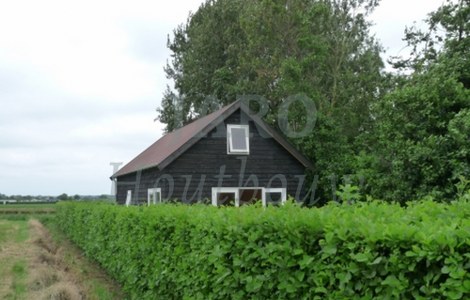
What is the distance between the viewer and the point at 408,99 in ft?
52.0

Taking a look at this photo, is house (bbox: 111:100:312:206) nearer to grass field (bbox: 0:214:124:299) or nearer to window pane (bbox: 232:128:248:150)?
window pane (bbox: 232:128:248:150)

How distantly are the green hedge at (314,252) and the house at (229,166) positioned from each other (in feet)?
43.2

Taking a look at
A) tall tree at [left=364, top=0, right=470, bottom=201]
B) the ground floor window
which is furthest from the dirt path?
tall tree at [left=364, top=0, right=470, bottom=201]

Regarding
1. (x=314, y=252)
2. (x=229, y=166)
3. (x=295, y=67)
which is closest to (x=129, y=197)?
(x=229, y=166)

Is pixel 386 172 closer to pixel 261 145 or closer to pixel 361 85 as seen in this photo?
pixel 261 145

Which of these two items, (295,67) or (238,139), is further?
(295,67)

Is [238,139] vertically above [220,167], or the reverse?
[238,139]

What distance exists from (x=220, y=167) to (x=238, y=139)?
1.55 metres

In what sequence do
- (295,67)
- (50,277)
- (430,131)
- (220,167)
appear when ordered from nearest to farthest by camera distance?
(50,277) → (430,131) → (220,167) → (295,67)

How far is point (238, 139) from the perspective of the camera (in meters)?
21.6

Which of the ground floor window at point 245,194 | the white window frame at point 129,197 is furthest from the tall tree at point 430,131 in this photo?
the white window frame at point 129,197

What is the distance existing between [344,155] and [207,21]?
1781 centimetres

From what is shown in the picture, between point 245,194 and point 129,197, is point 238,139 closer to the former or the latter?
point 245,194

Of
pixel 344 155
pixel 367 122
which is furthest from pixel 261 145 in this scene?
pixel 367 122
